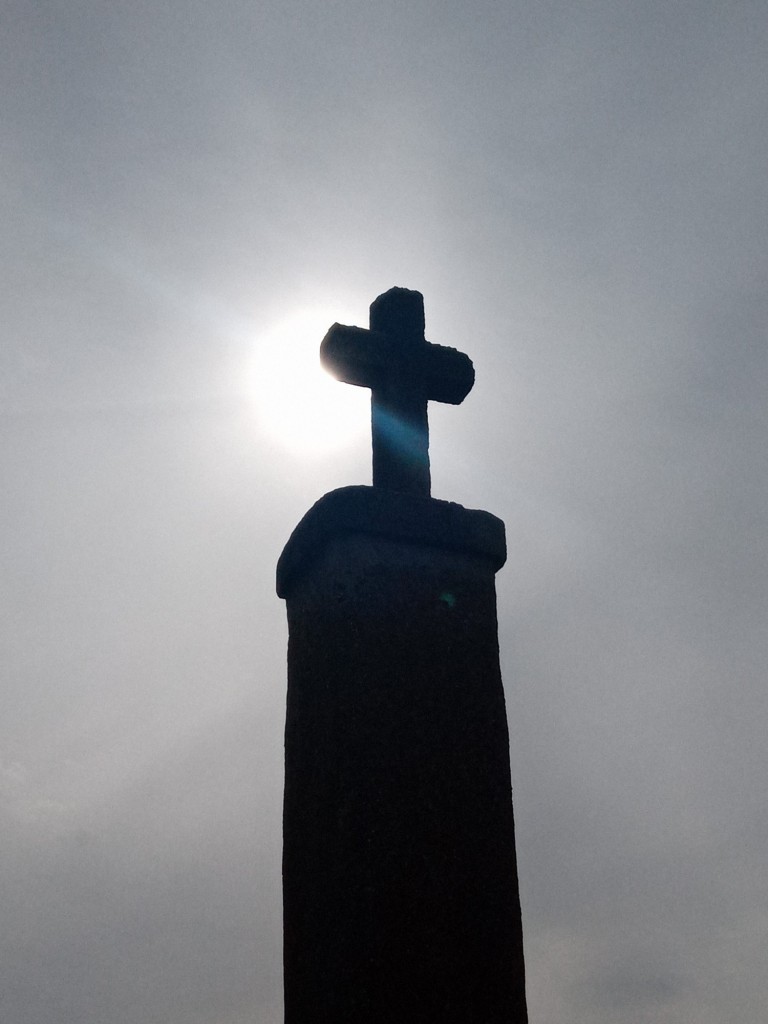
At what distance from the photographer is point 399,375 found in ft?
11.6

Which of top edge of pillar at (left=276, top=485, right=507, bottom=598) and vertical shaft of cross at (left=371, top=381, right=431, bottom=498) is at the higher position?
vertical shaft of cross at (left=371, top=381, right=431, bottom=498)

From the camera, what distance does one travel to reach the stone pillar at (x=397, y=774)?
2506mm

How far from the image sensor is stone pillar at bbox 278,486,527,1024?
2506 mm

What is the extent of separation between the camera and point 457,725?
2.81 m

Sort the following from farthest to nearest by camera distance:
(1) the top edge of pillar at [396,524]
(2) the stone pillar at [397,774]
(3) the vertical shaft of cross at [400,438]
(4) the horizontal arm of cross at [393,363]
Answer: (4) the horizontal arm of cross at [393,363] → (3) the vertical shaft of cross at [400,438] → (1) the top edge of pillar at [396,524] → (2) the stone pillar at [397,774]

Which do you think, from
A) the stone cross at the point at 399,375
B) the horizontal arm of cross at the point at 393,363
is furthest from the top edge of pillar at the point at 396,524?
the horizontal arm of cross at the point at 393,363

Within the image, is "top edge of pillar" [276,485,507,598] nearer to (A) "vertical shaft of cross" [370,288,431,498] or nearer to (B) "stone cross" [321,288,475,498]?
(A) "vertical shaft of cross" [370,288,431,498]

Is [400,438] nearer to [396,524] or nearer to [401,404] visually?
[401,404]

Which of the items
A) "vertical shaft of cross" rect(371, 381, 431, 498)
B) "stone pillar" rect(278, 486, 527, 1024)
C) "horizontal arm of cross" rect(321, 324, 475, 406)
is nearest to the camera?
"stone pillar" rect(278, 486, 527, 1024)

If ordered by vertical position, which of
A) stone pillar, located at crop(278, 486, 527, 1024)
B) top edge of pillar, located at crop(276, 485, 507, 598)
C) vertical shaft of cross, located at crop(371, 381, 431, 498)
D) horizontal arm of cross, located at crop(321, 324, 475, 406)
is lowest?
stone pillar, located at crop(278, 486, 527, 1024)

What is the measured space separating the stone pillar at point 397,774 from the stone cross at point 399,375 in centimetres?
35

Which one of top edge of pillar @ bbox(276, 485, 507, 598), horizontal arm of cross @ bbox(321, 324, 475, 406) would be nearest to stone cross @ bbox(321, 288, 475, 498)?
horizontal arm of cross @ bbox(321, 324, 475, 406)

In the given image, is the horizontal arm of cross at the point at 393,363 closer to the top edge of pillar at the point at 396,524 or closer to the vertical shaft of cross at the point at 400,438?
the vertical shaft of cross at the point at 400,438

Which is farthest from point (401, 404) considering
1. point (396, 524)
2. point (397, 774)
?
point (397, 774)
